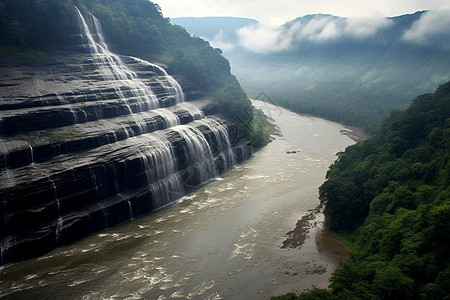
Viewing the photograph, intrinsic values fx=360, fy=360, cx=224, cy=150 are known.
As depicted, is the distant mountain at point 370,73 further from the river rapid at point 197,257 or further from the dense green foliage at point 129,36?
the river rapid at point 197,257

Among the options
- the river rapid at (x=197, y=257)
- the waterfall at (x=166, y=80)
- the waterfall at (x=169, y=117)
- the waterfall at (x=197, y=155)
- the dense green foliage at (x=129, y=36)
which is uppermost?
the dense green foliage at (x=129, y=36)

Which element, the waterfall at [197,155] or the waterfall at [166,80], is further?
the waterfall at [166,80]

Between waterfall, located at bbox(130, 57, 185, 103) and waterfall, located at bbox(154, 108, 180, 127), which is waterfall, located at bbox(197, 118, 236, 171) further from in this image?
waterfall, located at bbox(130, 57, 185, 103)

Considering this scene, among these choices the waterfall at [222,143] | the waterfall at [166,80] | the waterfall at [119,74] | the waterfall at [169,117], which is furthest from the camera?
the waterfall at [166,80]

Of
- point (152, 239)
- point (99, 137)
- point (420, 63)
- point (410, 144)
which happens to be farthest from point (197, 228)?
point (420, 63)

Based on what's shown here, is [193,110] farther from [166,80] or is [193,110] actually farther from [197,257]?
[197,257]

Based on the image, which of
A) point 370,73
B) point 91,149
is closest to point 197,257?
point 91,149

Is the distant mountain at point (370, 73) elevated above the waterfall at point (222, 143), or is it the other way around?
the distant mountain at point (370, 73)

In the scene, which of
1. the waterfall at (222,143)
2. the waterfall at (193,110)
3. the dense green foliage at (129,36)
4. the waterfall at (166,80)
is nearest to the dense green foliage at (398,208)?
the waterfall at (222,143)
